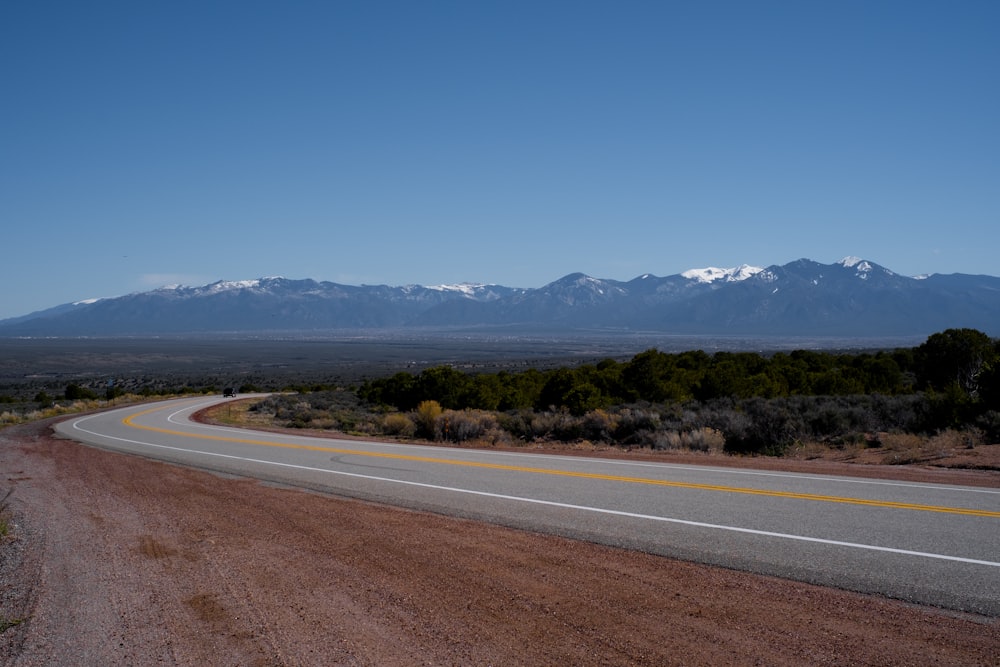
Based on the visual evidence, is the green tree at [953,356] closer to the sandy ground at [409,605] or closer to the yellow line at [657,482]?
the yellow line at [657,482]

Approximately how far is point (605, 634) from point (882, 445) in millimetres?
14587

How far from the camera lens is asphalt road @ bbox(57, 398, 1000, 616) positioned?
682cm

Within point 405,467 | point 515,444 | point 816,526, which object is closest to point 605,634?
point 816,526

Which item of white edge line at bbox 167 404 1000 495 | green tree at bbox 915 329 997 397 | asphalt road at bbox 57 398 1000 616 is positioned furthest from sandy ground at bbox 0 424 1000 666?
green tree at bbox 915 329 997 397

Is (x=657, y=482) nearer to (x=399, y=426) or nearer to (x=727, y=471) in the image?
(x=727, y=471)

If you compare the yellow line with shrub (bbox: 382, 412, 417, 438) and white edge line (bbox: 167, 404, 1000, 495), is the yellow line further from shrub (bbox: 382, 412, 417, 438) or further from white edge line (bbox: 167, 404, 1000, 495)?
shrub (bbox: 382, 412, 417, 438)

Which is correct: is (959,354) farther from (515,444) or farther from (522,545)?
(522,545)

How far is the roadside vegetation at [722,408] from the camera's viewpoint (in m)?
18.9

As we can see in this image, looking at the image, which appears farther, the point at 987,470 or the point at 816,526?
the point at 987,470

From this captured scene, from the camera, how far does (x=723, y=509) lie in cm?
959

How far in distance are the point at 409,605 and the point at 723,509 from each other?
16.0ft

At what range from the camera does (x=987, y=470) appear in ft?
42.9

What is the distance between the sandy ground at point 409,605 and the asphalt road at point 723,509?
52cm

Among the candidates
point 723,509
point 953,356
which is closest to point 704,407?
point 723,509
